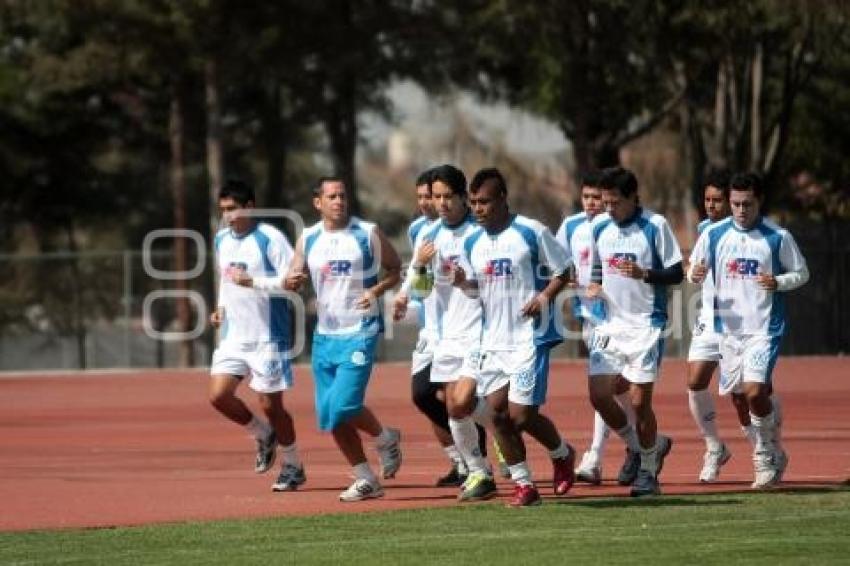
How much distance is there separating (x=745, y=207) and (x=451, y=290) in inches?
85.5

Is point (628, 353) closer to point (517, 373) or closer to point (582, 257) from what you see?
point (582, 257)

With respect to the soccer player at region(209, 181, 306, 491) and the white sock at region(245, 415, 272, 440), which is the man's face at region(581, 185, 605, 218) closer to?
the soccer player at region(209, 181, 306, 491)

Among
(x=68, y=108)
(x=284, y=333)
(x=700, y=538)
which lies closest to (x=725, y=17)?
(x=68, y=108)

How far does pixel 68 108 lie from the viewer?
51.9 metres

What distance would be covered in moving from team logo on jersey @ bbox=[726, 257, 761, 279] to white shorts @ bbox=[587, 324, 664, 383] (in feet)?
2.18

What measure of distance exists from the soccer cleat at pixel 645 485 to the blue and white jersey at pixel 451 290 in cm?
149

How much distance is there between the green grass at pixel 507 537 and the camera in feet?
37.3

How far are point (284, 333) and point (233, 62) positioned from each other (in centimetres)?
2635

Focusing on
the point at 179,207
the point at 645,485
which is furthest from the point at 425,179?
the point at 179,207

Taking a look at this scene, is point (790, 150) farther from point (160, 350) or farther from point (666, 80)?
point (160, 350)

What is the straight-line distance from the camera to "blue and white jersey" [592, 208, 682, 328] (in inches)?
597

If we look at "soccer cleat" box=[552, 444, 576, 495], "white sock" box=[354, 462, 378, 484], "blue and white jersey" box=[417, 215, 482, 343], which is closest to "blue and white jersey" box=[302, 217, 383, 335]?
"blue and white jersey" box=[417, 215, 482, 343]

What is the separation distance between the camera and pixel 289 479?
16141 mm

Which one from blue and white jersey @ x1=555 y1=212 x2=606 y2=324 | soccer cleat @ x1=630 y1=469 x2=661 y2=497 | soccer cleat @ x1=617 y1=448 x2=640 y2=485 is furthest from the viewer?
soccer cleat @ x1=617 y1=448 x2=640 y2=485
